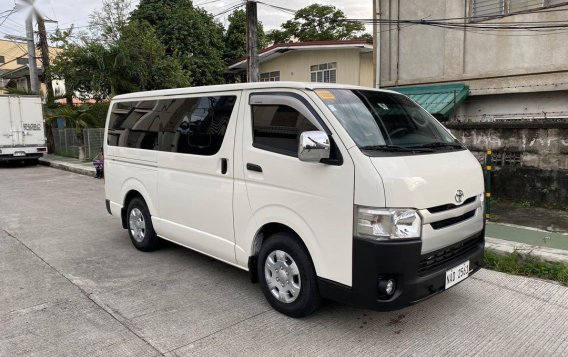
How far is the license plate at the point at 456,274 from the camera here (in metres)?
3.45

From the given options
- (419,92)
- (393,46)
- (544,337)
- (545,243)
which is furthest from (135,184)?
(393,46)

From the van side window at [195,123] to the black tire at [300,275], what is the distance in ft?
3.73

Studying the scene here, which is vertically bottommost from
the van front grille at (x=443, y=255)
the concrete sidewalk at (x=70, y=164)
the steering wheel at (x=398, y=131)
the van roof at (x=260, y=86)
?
the concrete sidewalk at (x=70, y=164)

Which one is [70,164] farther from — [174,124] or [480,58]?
[480,58]

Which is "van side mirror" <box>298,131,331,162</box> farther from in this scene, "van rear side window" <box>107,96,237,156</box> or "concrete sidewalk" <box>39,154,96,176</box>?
"concrete sidewalk" <box>39,154,96,176</box>

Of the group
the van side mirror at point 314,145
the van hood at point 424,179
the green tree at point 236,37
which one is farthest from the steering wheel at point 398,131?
the green tree at point 236,37

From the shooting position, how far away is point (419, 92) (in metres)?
13.0

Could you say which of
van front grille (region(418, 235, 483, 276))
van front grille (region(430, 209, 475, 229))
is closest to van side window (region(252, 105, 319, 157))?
van front grille (region(430, 209, 475, 229))

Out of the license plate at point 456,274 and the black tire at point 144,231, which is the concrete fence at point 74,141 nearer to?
the black tire at point 144,231

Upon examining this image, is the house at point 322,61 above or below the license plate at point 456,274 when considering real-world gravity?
above

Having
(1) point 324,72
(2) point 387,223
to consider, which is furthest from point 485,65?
(2) point 387,223

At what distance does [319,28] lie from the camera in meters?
34.3

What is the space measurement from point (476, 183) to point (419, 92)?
32.4 feet

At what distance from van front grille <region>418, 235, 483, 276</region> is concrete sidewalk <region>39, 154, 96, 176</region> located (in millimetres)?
13363
